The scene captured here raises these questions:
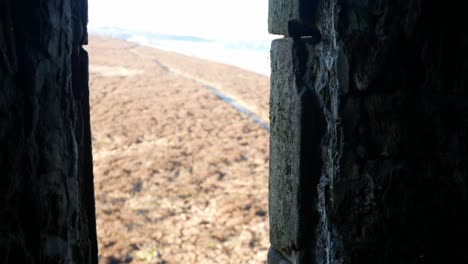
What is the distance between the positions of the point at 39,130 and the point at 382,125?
3.10 feet

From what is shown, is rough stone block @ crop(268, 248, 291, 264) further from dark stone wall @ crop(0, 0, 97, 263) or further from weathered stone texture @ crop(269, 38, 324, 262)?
dark stone wall @ crop(0, 0, 97, 263)

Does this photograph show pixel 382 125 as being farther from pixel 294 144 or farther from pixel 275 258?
pixel 275 258

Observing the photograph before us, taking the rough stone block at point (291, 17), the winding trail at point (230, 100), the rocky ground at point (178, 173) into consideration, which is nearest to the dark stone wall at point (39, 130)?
the rough stone block at point (291, 17)

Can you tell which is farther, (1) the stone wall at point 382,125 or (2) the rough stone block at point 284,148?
(2) the rough stone block at point 284,148

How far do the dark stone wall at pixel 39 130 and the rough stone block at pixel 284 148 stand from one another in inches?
26.7

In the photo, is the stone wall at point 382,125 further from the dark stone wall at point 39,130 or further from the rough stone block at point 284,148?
the dark stone wall at point 39,130

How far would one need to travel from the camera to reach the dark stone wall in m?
1.27

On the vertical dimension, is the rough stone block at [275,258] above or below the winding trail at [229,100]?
above

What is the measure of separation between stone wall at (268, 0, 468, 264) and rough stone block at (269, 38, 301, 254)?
0.03 m

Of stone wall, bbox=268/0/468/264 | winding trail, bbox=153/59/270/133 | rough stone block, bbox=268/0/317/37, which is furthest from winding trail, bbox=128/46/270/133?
stone wall, bbox=268/0/468/264

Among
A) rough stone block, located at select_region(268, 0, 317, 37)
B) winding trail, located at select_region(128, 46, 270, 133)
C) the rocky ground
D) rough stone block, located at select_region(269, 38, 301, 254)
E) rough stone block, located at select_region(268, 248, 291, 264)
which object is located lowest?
the rocky ground

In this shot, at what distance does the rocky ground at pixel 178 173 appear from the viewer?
4.66 metres

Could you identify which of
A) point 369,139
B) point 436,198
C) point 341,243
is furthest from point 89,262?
point 436,198

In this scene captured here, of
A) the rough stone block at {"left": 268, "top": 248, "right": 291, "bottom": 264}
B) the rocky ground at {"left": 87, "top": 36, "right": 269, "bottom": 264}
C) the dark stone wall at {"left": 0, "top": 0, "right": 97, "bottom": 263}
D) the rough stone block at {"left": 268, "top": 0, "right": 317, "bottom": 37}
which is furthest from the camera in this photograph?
the rocky ground at {"left": 87, "top": 36, "right": 269, "bottom": 264}
